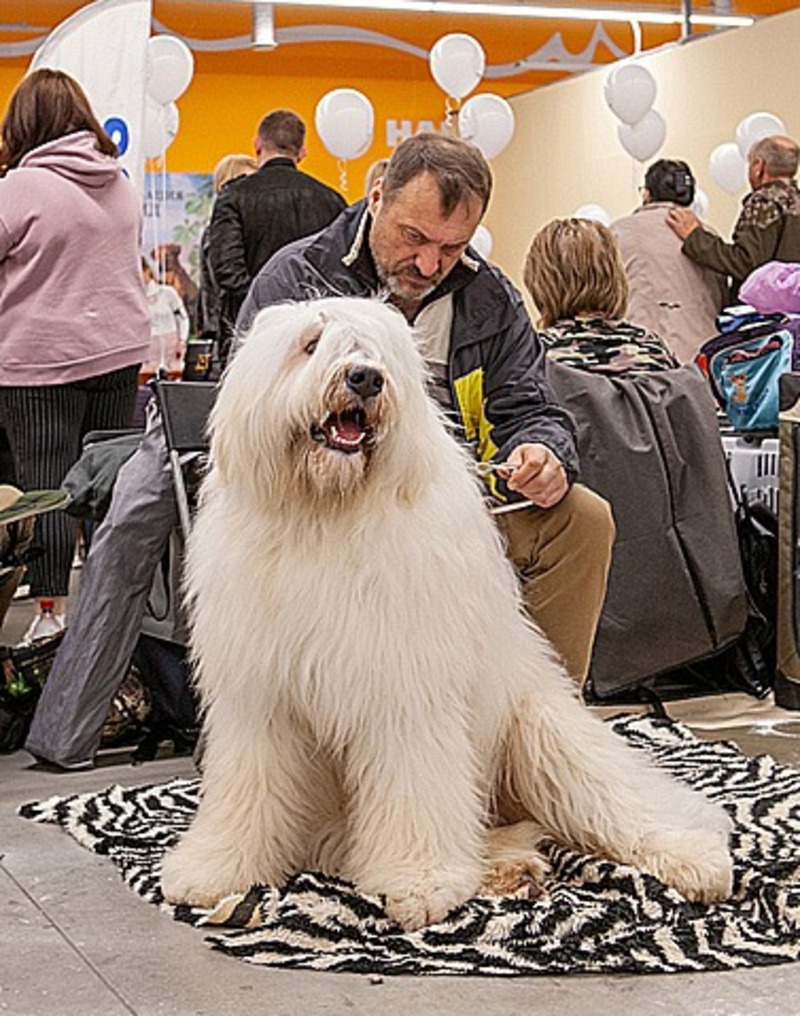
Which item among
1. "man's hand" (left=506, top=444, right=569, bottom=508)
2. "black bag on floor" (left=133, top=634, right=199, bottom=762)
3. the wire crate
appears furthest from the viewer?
the wire crate

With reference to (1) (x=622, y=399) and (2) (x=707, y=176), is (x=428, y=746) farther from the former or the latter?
(2) (x=707, y=176)

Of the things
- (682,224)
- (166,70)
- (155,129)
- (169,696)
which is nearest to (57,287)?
(169,696)

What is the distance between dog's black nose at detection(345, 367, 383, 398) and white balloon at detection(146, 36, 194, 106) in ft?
22.5

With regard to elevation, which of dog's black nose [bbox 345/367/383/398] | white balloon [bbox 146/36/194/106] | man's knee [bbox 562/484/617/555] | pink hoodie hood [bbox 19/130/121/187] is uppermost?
white balloon [bbox 146/36/194/106]

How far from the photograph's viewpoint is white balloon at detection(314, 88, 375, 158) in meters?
9.55

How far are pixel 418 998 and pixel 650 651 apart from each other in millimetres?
1961

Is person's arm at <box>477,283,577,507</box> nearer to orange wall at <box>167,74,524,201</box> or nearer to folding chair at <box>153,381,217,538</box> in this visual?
folding chair at <box>153,381,217,538</box>

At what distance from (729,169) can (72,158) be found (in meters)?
6.69

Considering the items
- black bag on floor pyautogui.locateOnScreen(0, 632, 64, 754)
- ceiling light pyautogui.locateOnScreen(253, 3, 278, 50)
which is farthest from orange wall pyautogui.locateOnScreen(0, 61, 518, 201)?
black bag on floor pyautogui.locateOnScreen(0, 632, 64, 754)

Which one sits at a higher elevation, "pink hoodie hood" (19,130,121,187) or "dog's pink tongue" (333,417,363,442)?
"pink hoodie hood" (19,130,121,187)

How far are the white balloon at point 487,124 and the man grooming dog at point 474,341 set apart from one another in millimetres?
7097

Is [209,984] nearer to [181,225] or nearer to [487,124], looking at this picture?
[487,124]

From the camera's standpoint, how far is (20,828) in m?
3.11

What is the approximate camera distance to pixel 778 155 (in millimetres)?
5941
